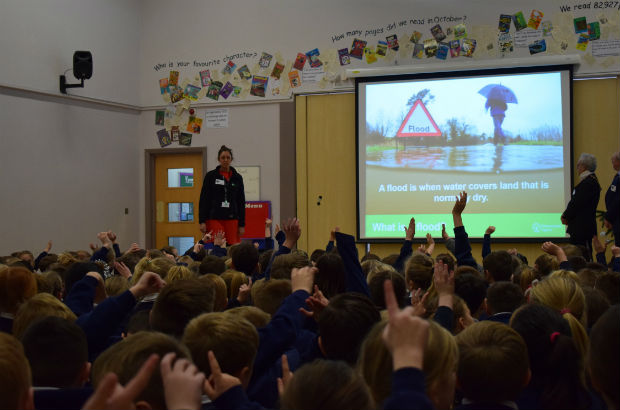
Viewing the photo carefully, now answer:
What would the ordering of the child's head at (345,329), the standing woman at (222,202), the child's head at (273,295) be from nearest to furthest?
the child's head at (345,329), the child's head at (273,295), the standing woman at (222,202)


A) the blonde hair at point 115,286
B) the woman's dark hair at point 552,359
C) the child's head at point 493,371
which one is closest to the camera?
the child's head at point 493,371

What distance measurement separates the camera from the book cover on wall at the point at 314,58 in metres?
7.57

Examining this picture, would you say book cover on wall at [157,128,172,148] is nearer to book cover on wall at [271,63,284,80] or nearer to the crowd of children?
book cover on wall at [271,63,284,80]

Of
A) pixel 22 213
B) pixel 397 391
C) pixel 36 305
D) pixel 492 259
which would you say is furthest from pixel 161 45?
pixel 397 391

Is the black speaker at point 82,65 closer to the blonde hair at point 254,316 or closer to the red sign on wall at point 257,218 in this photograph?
the red sign on wall at point 257,218

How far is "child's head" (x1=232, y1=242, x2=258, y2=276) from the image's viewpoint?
12.5 feet

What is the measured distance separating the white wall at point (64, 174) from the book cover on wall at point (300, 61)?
238cm

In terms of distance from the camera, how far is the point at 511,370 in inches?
53.9

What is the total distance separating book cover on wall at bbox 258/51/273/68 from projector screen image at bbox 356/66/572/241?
1.26m

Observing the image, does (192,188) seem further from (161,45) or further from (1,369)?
(1,369)

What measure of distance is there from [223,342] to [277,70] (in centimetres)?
652

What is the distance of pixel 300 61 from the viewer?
766 centimetres

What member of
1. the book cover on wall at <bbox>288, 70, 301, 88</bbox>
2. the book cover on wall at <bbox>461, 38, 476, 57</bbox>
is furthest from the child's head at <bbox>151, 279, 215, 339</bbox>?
the book cover on wall at <bbox>288, 70, 301, 88</bbox>

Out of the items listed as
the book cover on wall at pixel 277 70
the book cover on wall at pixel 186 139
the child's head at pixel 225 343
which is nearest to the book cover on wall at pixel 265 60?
the book cover on wall at pixel 277 70
